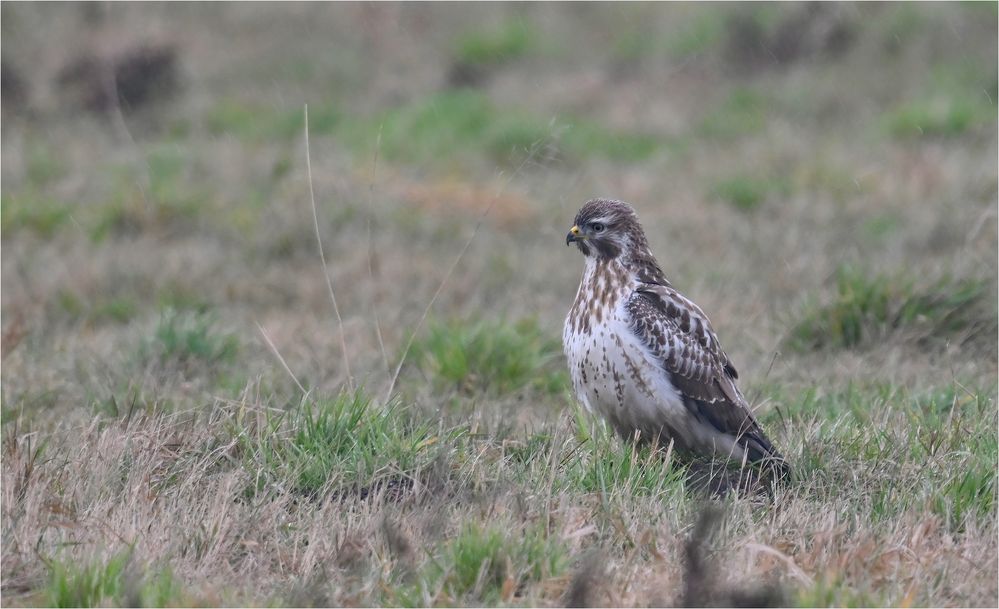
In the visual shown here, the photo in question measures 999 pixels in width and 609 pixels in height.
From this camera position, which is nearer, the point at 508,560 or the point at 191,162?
the point at 508,560

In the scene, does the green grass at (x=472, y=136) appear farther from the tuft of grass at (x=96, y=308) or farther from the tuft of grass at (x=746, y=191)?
the tuft of grass at (x=96, y=308)

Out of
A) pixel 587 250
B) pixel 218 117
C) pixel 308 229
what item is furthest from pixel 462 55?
pixel 587 250

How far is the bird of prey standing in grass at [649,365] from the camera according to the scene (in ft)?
17.2

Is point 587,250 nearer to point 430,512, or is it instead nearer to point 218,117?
point 430,512

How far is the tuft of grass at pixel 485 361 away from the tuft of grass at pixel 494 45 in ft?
31.5

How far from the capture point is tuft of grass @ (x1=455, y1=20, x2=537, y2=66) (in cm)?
1642

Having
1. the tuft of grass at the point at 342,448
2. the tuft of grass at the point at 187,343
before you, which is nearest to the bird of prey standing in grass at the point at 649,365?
the tuft of grass at the point at 342,448

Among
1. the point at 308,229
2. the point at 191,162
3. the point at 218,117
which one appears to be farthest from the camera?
the point at 218,117

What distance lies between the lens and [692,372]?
537 cm

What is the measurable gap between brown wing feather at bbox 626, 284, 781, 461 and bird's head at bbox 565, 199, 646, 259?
0.73 ft

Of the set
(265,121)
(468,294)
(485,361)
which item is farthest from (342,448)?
(265,121)

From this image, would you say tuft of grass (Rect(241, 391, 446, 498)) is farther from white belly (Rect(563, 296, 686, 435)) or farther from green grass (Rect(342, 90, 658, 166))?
green grass (Rect(342, 90, 658, 166))

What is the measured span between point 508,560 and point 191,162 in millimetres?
9742

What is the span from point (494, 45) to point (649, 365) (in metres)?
11.9
